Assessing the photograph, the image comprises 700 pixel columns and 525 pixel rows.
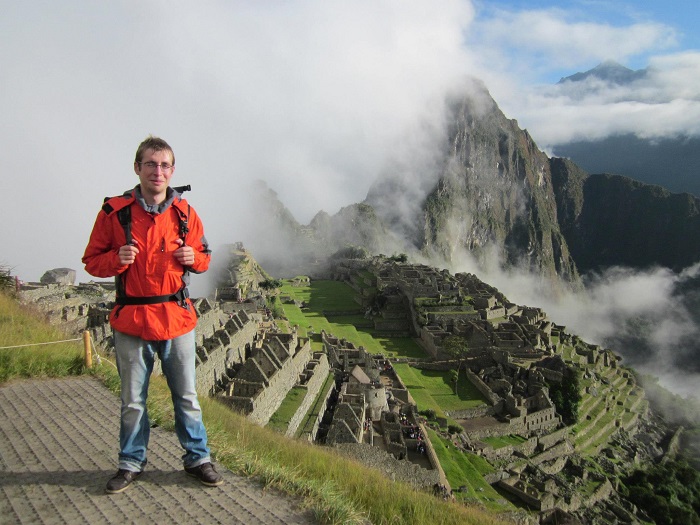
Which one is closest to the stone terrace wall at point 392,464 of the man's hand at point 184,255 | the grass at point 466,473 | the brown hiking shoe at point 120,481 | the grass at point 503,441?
the grass at point 466,473

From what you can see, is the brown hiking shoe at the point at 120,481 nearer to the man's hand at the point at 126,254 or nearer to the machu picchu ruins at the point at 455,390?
the man's hand at the point at 126,254

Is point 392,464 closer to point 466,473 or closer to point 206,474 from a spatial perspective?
point 466,473

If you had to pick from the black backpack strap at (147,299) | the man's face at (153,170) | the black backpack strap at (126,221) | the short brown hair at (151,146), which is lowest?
the black backpack strap at (147,299)

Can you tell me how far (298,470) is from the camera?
4.72 m

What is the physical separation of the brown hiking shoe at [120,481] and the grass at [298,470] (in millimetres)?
815

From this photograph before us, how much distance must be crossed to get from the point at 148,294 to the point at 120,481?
4.81ft

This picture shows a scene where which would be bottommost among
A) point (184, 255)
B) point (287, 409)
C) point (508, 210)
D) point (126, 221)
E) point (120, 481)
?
point (287, 409)

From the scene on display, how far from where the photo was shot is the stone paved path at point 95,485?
3.52m

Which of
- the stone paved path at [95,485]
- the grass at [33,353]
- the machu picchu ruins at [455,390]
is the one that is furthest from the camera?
the machu picchu ruins at [455,390]

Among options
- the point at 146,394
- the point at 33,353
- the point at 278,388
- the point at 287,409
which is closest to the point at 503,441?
the point at 287,409

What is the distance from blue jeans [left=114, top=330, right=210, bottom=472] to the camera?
389cm

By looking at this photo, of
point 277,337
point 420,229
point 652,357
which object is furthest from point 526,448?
point 420,229

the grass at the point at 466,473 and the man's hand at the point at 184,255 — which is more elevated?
the man's hand at the point at 184,255

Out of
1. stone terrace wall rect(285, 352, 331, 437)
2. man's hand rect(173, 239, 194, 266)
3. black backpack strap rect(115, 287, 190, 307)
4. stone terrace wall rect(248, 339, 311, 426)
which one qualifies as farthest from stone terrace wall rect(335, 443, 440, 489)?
man's hand rect(173, 239, 194, 266)
